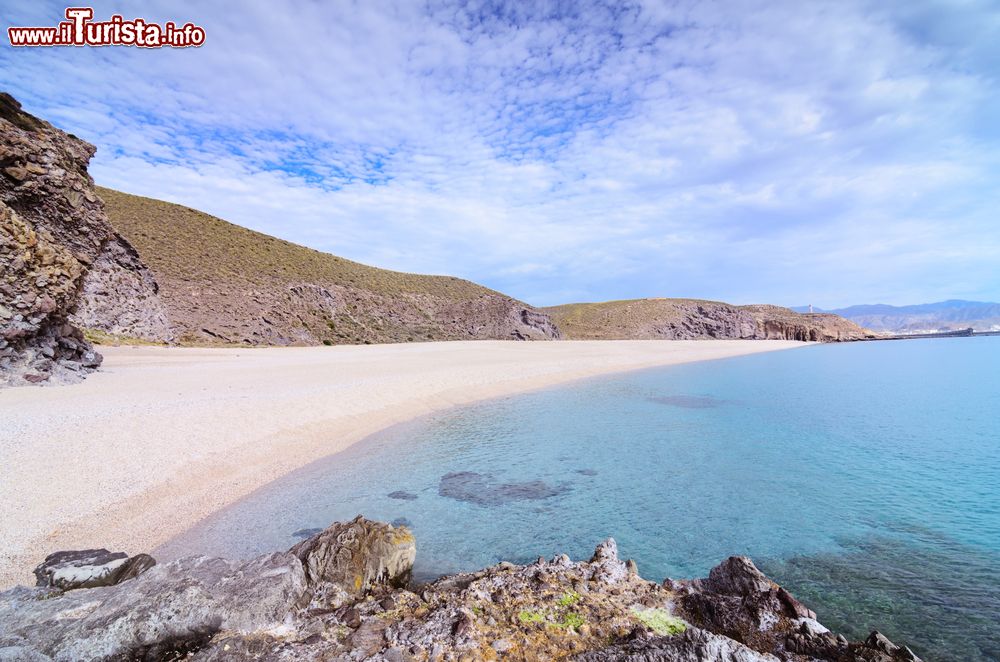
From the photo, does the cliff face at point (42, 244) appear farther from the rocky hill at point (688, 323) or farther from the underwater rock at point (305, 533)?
the rocky hill at point (688, 323)

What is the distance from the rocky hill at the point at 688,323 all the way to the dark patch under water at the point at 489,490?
74.1 meters

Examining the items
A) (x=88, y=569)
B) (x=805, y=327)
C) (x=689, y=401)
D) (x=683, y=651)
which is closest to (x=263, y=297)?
(x=689, y=401)

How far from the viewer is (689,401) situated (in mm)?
18125

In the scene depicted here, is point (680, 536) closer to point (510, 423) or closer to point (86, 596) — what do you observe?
point (86, 596)

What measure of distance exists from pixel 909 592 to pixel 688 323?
93.0m

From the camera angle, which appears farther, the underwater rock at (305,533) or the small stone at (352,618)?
the underwater rock at (305,533)

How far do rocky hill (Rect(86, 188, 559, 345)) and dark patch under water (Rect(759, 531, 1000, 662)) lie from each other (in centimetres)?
3645

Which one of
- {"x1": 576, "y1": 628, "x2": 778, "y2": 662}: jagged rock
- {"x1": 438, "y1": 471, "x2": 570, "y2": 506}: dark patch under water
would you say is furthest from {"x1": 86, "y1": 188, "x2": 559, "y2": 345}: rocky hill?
{"x1": 576, "y1": 628, "x2": 778, "y2": 662}: jagged rock

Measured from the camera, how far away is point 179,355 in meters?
25.5

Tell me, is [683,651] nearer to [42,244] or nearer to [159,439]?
[159,439]

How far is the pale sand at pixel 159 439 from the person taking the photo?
6.10 m

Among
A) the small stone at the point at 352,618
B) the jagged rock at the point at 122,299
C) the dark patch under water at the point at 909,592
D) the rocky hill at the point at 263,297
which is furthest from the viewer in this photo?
the rocky hill at the point at 263,297

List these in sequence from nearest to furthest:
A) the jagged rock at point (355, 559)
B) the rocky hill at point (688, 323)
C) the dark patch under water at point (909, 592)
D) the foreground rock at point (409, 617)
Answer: the foreground rock at point (409, 617) < the dark patch under water at point (909, 592) < the jagged rock at point (355, 559) < the rocky hill at point (688, 323)

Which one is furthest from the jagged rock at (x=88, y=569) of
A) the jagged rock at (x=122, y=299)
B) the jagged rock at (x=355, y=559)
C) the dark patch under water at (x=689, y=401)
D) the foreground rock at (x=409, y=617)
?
the jagged rock at (x=122, y=299)
